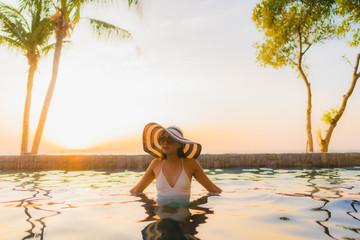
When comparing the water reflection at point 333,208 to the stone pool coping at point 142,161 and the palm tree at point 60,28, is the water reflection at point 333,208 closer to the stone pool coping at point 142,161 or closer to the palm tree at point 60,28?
the stone pool coping at point 142,161

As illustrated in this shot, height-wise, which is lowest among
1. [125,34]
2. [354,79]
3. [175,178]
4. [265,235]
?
[265,235]

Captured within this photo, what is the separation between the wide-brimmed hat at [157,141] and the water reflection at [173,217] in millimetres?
578

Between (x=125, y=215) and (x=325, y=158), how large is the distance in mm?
8531

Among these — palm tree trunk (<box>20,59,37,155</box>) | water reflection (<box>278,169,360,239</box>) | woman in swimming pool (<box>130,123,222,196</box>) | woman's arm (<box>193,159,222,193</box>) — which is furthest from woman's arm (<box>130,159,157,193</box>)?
palm tree trunk (<box>20,59,37,155</box>)

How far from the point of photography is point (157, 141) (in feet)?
12.4

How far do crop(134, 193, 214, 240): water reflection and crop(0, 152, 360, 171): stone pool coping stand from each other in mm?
5406

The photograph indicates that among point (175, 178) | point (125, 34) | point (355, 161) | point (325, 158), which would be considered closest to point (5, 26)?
point (125, 34)

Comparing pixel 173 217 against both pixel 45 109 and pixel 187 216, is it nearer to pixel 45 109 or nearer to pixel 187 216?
pixel 187 216

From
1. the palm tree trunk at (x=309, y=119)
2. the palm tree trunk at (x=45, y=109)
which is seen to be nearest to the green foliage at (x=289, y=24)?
the palm tree trunk at (x=309, y=119)

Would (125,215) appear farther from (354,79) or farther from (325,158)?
(354,79)

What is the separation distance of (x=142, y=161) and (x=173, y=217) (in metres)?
6.49

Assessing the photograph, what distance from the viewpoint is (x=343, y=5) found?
1148 cm

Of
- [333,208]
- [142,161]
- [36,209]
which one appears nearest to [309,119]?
[142,161]

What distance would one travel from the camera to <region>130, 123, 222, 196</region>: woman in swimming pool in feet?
11.6
